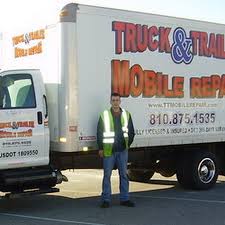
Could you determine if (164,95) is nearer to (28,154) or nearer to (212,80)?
(212,80)

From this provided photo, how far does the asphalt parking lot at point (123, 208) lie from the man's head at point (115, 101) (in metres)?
1.67

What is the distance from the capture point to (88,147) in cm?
953

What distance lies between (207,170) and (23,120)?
14.2ft

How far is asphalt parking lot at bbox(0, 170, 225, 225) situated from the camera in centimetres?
830

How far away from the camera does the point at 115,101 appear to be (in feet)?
30.8

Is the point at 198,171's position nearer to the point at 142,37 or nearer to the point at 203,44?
the point at 203,44

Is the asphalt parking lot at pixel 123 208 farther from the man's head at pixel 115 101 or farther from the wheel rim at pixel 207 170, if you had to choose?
the man's head at pixel 115 101

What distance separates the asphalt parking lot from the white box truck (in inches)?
18.6

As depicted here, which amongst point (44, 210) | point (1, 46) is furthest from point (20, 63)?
point (44, 210)

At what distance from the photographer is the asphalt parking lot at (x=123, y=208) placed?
8.30 metres

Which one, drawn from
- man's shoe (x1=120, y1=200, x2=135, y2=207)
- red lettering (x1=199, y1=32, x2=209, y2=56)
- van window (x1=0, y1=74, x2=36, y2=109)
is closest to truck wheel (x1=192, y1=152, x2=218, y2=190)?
red lettering (x1=199, y1=32, x2=209, y2=56)

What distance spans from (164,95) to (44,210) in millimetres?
3156

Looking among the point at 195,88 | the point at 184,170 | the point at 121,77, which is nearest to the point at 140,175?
the point at 184,170

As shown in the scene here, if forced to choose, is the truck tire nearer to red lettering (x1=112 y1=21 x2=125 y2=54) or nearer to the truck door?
red lettering (x1=112 y1=21 x2=125 y2=54)
